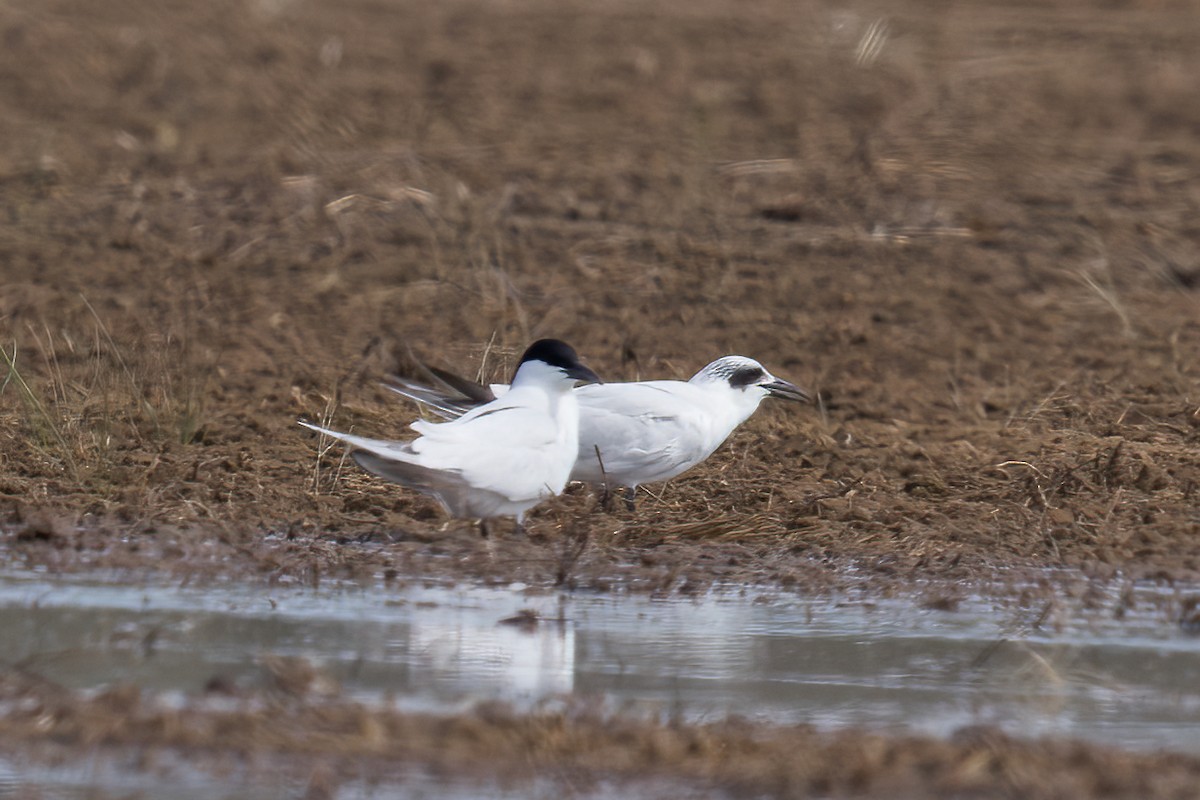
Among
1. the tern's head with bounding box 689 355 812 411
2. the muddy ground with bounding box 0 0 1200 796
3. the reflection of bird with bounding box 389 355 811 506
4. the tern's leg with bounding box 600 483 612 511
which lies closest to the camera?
the muddy ground with bounding box 0 0 1200 796

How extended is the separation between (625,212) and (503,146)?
4.93 ft

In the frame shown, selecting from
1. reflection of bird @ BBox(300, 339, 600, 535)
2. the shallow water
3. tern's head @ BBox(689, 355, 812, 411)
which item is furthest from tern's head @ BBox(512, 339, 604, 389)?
the shallow water

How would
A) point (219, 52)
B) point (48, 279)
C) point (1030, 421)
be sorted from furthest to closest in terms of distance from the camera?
1. point (219, 52)
2. point (48, 279)
3. point (1030, 421)

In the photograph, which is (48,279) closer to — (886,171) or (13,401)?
(13,401)

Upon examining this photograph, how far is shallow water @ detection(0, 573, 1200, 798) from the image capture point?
4.76m

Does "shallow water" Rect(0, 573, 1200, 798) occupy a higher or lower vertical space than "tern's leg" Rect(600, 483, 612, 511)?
lower

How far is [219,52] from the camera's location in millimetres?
14680

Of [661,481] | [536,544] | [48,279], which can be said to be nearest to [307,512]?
[536,544]

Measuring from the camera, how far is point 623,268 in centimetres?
1056

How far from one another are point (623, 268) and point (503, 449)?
4179 mm

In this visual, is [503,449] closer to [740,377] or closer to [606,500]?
[606,500]

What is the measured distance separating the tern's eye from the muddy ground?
35 centimetres

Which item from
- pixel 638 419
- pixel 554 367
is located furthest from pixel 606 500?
pixel 554 367

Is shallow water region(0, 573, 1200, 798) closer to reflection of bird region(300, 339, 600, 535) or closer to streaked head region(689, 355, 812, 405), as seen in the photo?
reflection of bird region(300, 339, 600, 535)
